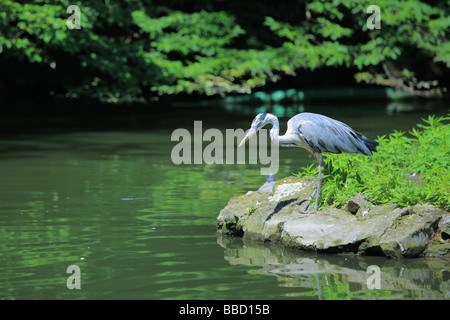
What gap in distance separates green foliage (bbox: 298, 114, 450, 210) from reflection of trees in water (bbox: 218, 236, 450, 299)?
2.66ft

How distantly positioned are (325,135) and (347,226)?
104 cm

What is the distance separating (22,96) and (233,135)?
11772 millimetres

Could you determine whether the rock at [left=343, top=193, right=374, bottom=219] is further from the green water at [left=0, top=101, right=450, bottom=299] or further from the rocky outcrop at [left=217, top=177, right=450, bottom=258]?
the green water at [left=0, top=101, right=450, bottom=299]

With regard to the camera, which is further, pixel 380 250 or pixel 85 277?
pixel 380 250

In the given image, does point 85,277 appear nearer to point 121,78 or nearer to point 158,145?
point 158,145

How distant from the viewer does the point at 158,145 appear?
18609mm

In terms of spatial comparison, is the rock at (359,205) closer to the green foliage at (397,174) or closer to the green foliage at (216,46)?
the green foliage at (397,174)

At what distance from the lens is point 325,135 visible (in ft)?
30.8

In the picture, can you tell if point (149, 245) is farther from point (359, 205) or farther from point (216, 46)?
point (216, 46)

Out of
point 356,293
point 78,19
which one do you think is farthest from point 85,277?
point 78,19

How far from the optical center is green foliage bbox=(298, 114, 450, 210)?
909 cm

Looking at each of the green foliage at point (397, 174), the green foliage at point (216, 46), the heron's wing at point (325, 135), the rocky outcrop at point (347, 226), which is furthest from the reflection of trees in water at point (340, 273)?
the green foliage at point (216, 46)

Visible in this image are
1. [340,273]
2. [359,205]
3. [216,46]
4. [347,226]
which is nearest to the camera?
[340,273]

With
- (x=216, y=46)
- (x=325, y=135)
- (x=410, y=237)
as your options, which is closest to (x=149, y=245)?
(x=325, y=135)
